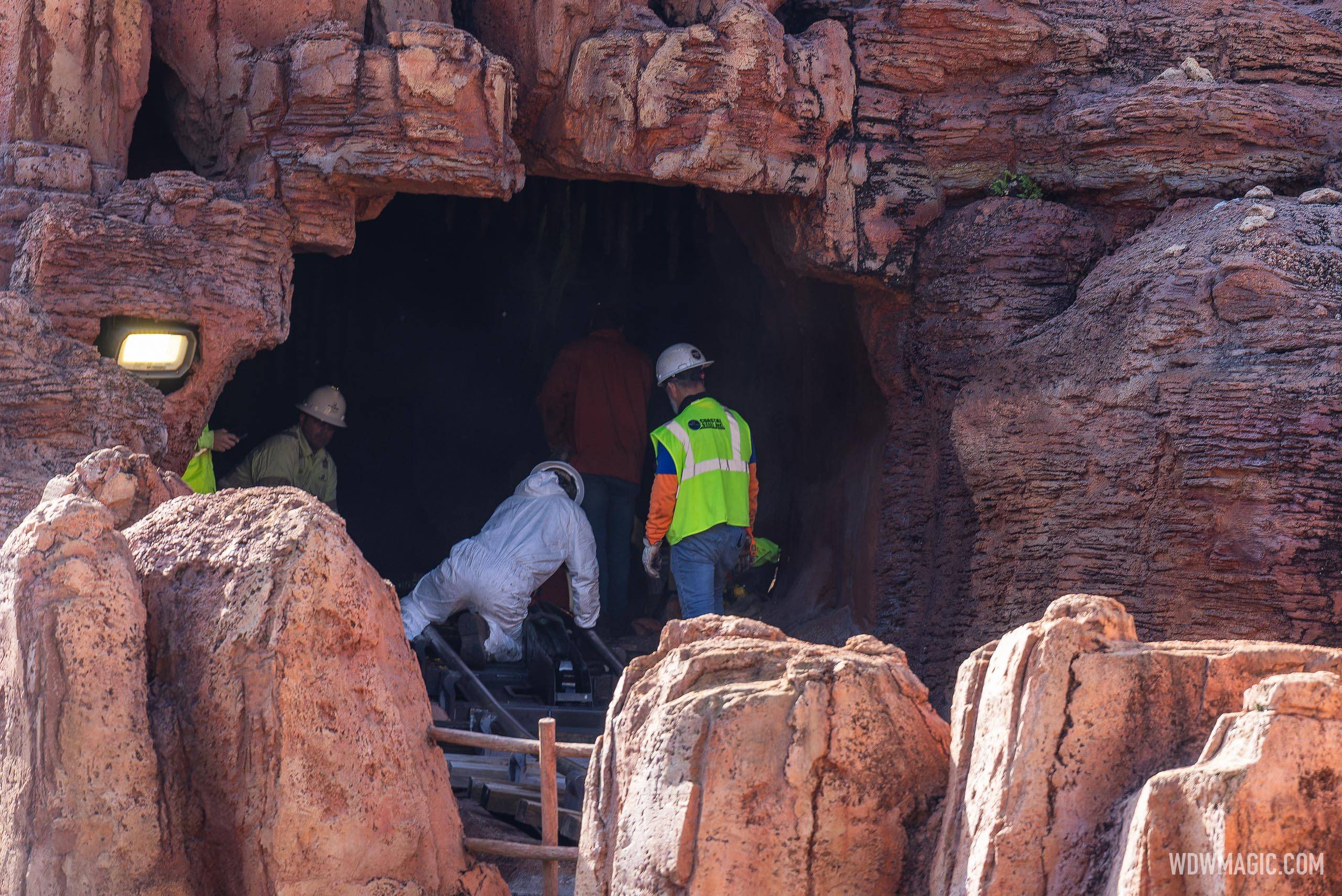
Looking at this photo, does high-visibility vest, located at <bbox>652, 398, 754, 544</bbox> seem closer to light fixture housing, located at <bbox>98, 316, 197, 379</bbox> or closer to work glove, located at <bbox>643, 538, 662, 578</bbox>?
work glove, located at <bbox>643, 538, 662, 578</bbox>

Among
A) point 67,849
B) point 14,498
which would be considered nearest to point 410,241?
point 14,498

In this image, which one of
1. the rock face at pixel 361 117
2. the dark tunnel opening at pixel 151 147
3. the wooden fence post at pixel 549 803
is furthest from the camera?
the dark tunnel opening at pixel 151 147

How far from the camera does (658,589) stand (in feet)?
32.5

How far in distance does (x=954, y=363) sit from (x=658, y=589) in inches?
124

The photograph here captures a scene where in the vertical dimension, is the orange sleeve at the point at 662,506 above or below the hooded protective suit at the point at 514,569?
above

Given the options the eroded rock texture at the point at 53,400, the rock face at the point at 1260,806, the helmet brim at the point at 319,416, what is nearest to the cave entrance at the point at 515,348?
the helmet brim at the point at 319,416

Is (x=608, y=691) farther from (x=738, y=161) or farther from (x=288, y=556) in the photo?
(x=288, y=556)

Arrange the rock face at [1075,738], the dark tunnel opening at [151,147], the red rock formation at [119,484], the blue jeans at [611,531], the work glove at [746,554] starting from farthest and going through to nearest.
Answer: the blue jeans at [611,531] < the dark tunnel opening at [151,147] < the work glove at [746,554] < the red rock formation at [119,484] < the rock face at [1075,738]

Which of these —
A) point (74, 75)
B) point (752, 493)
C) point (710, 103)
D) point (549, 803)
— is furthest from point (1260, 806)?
point (74, 75)

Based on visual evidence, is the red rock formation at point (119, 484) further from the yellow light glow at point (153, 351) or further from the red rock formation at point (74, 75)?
the red rock formation at point (74, 75)

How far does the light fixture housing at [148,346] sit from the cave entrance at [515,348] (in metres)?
3.35

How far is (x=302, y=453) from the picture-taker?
28.2ft

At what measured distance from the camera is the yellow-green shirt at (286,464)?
336 inches

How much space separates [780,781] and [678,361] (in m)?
4.75
